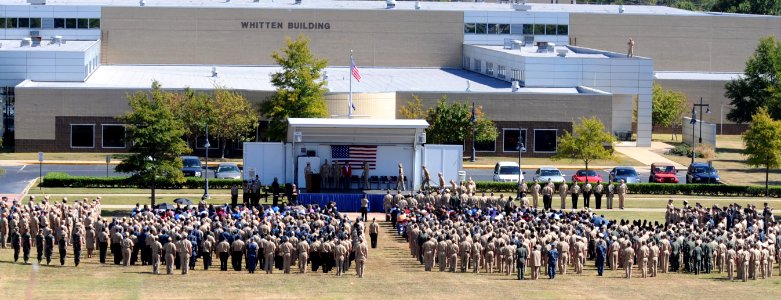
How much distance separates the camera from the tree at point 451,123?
3300 inches

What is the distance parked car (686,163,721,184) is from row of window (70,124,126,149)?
102 feet

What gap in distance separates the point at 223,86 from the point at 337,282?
4472cm

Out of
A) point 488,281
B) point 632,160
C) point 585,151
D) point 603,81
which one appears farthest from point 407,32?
point 488,281

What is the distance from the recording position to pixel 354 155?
63.7m

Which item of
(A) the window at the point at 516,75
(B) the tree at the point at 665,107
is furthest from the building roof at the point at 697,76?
(A) the window at the point at 516,75

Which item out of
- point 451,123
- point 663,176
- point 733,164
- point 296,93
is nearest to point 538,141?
point 451,123

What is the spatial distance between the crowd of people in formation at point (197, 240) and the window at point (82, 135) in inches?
1375

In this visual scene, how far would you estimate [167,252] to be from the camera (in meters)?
45.0

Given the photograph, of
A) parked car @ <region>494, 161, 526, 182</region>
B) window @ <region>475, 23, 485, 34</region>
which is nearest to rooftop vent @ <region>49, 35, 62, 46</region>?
window @ <region>475, 23, 485, 34</region>

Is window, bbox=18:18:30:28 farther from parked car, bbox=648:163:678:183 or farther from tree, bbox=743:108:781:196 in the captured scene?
tree, bbox=743:108:781:196

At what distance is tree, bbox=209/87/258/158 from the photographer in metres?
82.1

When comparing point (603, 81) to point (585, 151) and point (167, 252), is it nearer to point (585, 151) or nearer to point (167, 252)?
point (585, 151)

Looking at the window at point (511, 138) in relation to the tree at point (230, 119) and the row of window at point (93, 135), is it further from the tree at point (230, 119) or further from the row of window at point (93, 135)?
the row of window at point (93, 135)

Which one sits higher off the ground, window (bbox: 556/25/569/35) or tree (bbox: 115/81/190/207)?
window (bbox: 556/25/569/35)
